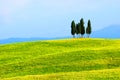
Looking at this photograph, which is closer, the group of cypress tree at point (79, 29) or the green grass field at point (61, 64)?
the green grass field at point (61, 64)

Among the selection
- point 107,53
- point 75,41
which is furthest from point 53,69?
point 75,41

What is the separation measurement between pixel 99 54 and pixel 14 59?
1614 centimetres

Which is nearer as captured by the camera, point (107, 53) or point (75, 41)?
point (107, 53)

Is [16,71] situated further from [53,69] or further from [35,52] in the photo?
[35,52]

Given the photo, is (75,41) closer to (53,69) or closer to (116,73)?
(53,69)

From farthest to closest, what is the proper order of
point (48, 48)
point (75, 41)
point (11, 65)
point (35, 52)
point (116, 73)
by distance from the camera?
point (75, 41) < point (48, 48) < point (35, 52) < point (11, 65) < point (116, 73)

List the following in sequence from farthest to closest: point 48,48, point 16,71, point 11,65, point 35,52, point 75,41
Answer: point 75,41 → point 48,48 → point 35,52 → point 11,65 → point 16,71

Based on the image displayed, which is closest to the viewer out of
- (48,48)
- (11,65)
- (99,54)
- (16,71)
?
(16,71)

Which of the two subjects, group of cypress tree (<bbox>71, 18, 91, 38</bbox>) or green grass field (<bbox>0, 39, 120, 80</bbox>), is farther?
group of cypress tree (<bbox>71, 18, 91, 38</bbox>)

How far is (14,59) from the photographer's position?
77562mm

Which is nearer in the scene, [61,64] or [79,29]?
[61,64]

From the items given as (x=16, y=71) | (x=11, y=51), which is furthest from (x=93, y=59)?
(x=11, y=51)

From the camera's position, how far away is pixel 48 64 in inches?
2675

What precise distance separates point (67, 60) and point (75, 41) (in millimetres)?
32192
